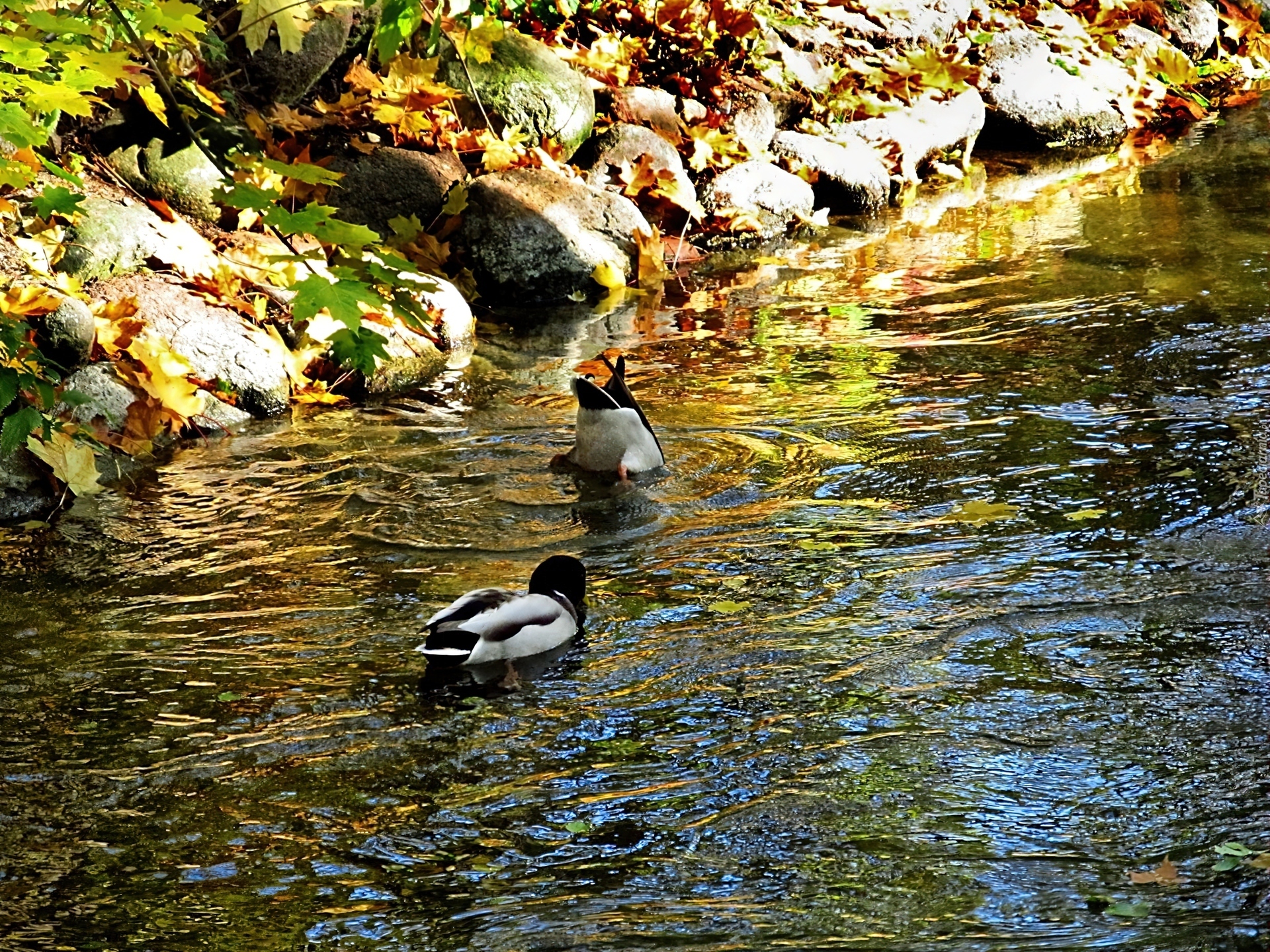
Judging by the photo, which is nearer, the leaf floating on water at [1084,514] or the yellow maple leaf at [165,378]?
the leaf floating on water at [1084,514]

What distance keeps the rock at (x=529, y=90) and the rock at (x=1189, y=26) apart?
30.5 ft

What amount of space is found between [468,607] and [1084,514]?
2609mm

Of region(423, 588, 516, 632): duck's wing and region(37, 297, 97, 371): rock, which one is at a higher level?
region(37, 297, 97, 371): rock

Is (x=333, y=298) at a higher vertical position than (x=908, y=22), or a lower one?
lower

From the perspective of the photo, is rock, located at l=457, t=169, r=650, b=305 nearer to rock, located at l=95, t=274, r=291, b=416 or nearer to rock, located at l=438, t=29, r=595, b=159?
rock, located at l=438, t=29, r=595, b=159

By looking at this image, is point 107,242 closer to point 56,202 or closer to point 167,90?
point 56,202

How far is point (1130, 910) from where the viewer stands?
11.2 ft

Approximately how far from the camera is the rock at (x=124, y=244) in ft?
28.1

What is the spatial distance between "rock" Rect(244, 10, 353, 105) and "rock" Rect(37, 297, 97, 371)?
359 cm

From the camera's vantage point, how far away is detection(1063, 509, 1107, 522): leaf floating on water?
20.2 feet

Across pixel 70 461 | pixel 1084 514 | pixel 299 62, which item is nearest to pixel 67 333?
pixel 70 461

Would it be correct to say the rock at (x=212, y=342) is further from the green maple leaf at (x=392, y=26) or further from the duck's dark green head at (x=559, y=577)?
the green maple leaf at (x=392, y=26)

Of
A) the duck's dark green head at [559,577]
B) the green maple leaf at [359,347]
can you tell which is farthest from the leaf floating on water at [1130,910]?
the duck's dark green head at [559,577]

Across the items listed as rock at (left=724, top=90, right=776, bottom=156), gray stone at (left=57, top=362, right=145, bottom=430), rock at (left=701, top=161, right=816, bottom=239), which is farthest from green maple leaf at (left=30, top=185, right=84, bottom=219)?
rock at (left=724, top=90, right=776, bottom=156)
